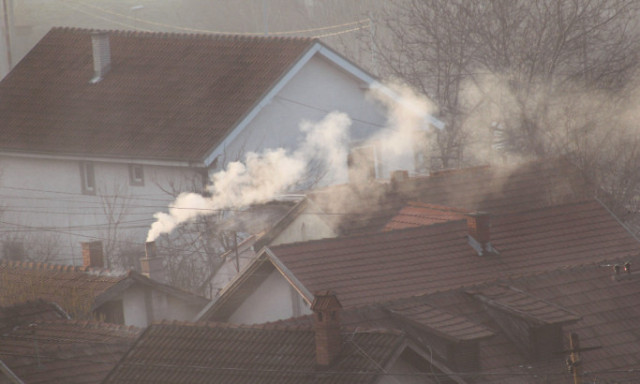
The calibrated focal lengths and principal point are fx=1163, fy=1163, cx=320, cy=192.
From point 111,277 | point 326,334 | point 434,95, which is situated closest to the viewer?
point 326,334

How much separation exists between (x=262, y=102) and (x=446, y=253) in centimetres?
939

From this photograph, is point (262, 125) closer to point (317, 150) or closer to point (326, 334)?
point (317, 150)

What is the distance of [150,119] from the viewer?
96.1ft

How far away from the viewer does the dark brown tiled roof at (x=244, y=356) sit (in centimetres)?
1391

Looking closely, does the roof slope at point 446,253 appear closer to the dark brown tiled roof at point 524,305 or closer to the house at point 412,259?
the house at point 412,259

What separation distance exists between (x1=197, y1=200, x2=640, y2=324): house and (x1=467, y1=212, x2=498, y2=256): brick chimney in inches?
0.7

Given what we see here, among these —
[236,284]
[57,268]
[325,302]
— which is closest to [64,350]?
[236,284]

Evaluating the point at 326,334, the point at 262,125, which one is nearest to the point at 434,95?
the point at 262,125

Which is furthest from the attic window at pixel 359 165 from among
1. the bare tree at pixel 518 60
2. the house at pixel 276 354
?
the house at pixel 276 354

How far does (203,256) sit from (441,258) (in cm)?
974

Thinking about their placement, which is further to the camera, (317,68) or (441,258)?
(317,68)

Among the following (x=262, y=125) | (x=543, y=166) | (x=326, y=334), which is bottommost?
(x=326, y=334)

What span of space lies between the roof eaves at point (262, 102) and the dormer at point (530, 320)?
1097 centimetres

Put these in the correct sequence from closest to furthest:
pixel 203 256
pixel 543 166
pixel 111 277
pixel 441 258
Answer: pixel 441 258 → pixel 111 277 → pixel 543 166 → pixel 203 256
